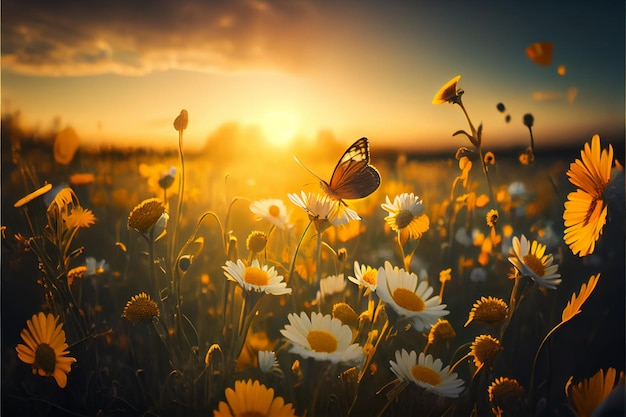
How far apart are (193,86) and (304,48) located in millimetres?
198

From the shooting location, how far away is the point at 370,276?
0.85 m

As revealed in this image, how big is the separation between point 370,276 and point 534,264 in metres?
0.25

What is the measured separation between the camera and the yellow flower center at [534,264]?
83 centimetres

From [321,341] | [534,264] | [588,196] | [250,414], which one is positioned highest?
[588,196]

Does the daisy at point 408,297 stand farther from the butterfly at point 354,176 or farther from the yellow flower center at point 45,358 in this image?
the yellow flower center at point 45,358

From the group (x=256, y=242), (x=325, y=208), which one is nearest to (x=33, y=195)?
(x=256, y=242)

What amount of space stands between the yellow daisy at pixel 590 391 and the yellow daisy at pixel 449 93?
0.49 metres

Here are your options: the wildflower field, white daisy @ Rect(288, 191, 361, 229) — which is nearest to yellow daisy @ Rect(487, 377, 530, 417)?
the wildflower field

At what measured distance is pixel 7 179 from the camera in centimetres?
103

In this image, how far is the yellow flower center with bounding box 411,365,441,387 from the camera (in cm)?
81

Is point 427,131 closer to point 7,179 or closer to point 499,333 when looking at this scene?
point 499,333

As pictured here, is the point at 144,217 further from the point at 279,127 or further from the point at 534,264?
the point at 534,264

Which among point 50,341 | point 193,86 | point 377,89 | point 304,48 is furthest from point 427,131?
point 50,341

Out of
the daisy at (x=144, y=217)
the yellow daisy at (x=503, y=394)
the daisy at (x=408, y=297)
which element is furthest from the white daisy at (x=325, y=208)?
the yellow daisy at (x=503, y=394)
